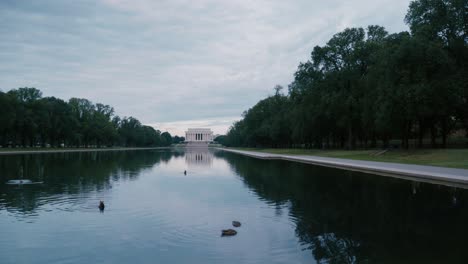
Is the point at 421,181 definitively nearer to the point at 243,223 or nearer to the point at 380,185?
the point at 380,185

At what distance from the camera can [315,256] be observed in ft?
31.2

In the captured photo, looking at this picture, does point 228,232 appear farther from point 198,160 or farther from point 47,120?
point 47,120

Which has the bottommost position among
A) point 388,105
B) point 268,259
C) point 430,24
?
point 268,259

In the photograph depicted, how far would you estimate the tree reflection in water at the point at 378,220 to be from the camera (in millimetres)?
9664

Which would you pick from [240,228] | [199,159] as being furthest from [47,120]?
[240,228]

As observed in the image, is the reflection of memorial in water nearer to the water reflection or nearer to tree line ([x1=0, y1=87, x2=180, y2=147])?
the water reflection

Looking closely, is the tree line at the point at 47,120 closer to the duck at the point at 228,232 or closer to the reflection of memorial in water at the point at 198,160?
the reflection of memorial in water at the point at 198,160

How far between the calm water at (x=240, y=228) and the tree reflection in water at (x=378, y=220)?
0.03 m

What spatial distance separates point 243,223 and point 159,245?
3469 millimetres

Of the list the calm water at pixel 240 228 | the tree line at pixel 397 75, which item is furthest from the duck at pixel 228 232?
the tree line at pixel 397 75

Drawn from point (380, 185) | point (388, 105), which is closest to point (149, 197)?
point (380, 185)

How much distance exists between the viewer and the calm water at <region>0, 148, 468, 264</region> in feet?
31.8

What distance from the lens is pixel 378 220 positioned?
43.3ft

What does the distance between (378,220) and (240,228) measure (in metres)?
4.69
